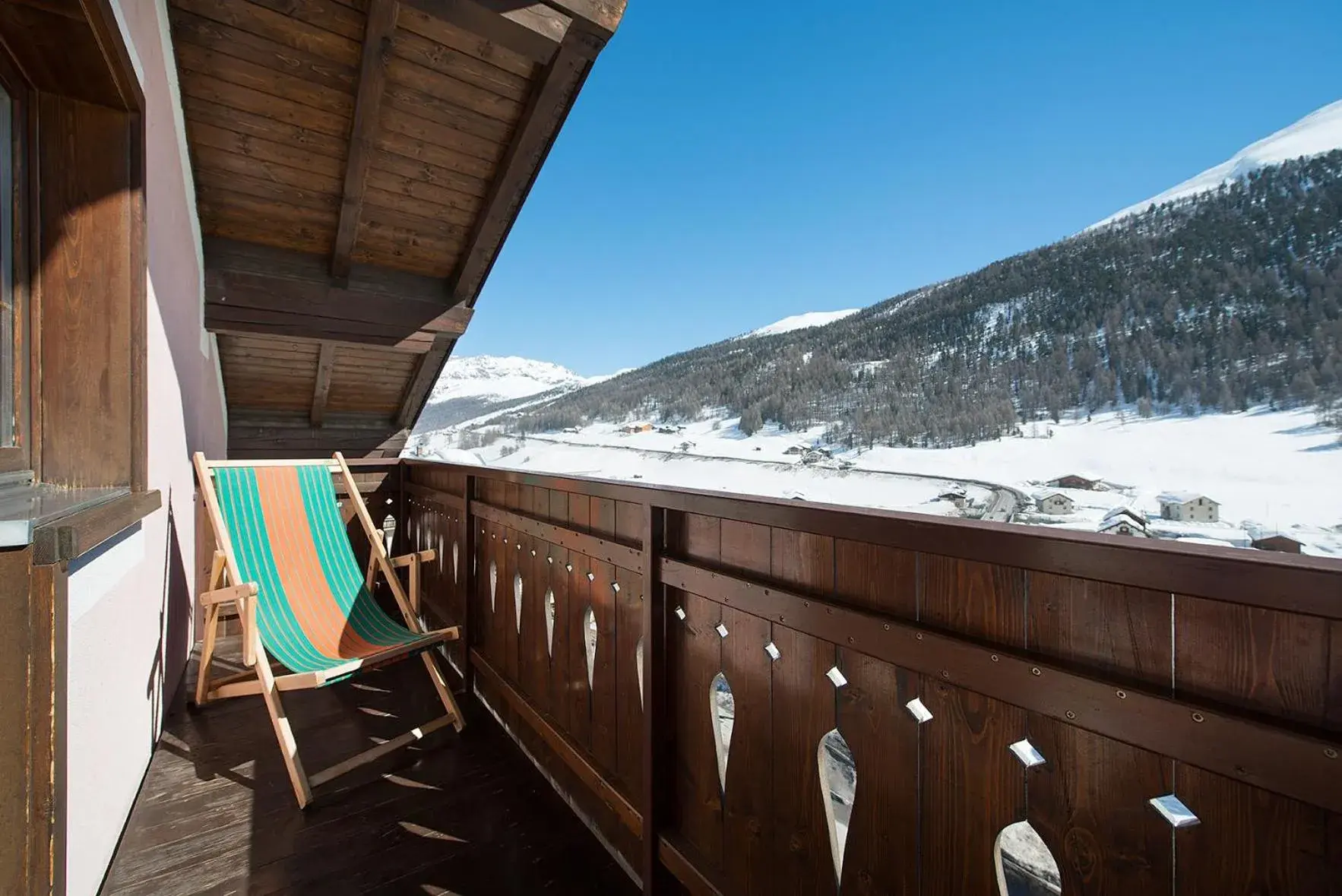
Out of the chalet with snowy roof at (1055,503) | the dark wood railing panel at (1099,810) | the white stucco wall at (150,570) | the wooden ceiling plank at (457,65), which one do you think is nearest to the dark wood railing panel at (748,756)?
the dark wood railing panel at (1099,810)

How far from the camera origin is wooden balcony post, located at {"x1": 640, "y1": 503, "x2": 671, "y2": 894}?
4.60 ft

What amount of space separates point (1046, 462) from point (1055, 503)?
A: 19.0ft

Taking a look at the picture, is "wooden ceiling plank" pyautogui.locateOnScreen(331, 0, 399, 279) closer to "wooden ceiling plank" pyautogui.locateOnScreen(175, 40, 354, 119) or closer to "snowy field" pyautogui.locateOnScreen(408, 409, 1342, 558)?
"wooden ceiling plank" pyautogui.locateOnScreen(175, 40, 354, 119)

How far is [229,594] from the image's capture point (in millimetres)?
2129

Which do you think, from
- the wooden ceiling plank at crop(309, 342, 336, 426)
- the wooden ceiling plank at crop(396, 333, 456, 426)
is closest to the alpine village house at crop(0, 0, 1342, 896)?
the wooden ceiling plank at crop(309, 342, 336, 426)

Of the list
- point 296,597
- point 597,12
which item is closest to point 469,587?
point 296,597

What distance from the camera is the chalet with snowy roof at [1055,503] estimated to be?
6.97m

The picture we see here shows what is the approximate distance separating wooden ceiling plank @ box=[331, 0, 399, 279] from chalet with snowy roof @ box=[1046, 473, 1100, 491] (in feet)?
35.2

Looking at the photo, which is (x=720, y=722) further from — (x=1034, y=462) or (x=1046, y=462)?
(x=1046, y=462)

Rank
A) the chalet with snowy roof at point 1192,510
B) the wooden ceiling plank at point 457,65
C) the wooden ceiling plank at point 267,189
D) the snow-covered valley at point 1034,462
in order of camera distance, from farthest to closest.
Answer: the snow-covered valley at point 1034,462, the chalet with snowy roof at point 1192,510, the wooden ceiling plank at point 267,189, the wooden ceiling plank at point 457,65

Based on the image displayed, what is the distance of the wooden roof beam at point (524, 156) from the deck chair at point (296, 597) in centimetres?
175

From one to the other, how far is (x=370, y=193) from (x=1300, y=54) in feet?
52.1

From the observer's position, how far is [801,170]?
2736cm

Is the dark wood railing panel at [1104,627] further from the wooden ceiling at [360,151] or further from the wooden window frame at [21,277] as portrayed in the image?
the wooden ceiling at [360,151]
